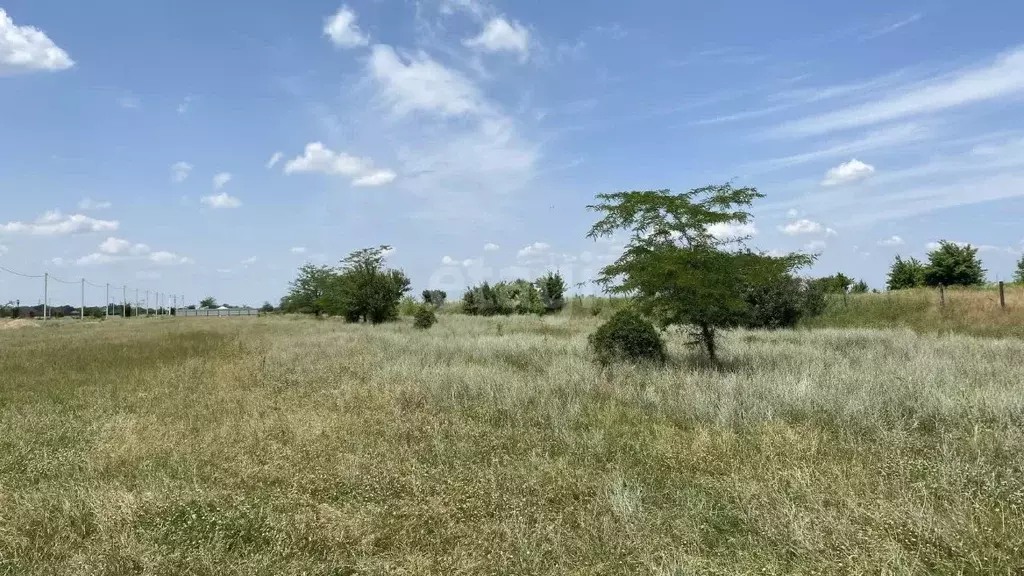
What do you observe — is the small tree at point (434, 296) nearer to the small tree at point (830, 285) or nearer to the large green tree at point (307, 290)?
the large green tree at point (307, 290)

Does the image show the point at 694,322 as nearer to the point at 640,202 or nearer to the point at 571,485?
the point at 640,202

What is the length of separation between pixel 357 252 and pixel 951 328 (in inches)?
1282

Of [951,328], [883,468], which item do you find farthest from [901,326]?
[883,468]

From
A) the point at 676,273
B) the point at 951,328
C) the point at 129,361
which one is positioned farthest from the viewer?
the point at 951,328

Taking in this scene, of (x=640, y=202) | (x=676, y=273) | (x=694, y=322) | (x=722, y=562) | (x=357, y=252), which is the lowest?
(x=722, y=562)

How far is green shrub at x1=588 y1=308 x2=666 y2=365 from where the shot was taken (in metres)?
11.1

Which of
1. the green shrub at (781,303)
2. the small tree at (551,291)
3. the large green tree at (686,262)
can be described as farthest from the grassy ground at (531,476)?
the small tree at (551,291)

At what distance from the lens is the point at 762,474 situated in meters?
4.52

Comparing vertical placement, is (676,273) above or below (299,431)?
above

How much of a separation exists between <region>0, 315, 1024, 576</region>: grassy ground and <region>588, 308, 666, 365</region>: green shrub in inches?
69.9

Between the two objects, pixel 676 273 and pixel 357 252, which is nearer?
pixel 676 273

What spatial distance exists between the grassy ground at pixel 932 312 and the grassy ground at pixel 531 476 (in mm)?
16048

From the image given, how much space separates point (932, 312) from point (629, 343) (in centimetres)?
2111

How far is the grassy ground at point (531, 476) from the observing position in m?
3.40
